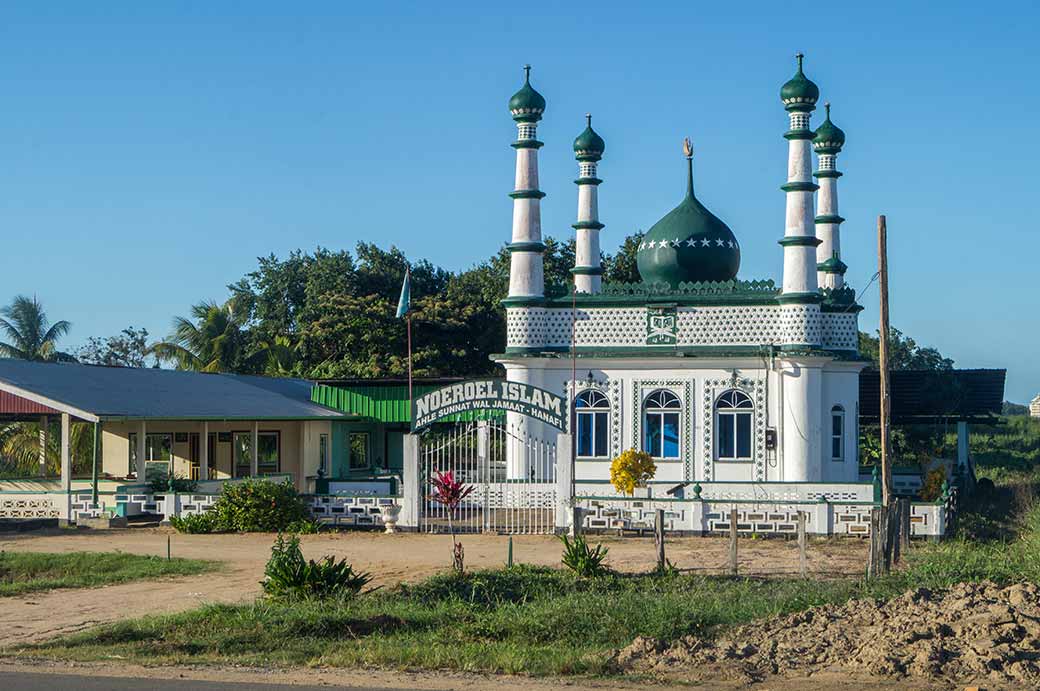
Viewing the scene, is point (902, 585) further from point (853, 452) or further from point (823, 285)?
→ point (823, 285)

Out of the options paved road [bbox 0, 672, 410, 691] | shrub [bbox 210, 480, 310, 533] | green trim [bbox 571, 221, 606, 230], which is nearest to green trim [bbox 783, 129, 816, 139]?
green trim [bbox 571, 221, 606, 230]

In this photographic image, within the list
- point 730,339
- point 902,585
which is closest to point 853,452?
point 730,339

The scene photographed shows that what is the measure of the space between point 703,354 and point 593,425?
3.12 m

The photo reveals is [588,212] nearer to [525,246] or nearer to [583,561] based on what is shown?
[525,246]

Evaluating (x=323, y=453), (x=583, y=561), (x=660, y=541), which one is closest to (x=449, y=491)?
(x=583, y=561)

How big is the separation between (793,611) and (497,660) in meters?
3.88

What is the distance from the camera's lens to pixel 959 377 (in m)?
37.6

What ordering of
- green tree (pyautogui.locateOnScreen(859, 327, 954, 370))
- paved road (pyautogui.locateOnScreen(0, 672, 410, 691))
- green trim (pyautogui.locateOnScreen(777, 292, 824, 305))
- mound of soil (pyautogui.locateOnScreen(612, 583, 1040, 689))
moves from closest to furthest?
paved road (pyautogui.locateOnScreen(0, 672, 410, 691)) → mound of soil (pyautogui.locateOnScreen(612, 583, 1040, 689)) → green trim (pyautogui.locateOnScreen(777, 292, 824, 305)) → green tree (pyautogui.locateOnScreen(859, 327, 954, 370))

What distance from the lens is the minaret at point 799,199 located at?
31.8 metres

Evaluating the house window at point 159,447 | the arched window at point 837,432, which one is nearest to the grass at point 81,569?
the house window at point 159,447

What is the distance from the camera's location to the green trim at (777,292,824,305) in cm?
3161

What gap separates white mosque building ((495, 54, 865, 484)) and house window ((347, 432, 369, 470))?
10.8 m

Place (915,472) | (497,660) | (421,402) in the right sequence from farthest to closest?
(915,472), (421,402), (497,660)

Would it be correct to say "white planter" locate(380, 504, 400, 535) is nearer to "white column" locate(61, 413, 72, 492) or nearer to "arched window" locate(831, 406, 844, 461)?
"white column" locate(61, 413, 72, 492)
